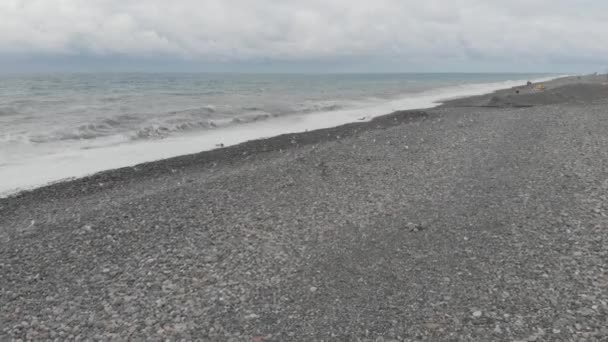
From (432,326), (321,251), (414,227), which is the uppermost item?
(414,227)

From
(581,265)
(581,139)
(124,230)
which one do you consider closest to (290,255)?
(124,230)

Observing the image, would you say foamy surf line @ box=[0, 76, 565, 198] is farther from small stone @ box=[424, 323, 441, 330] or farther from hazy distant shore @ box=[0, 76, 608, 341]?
small stone @ box=[424, 323, 441, 330]

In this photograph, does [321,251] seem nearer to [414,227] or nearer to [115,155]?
[414,227]

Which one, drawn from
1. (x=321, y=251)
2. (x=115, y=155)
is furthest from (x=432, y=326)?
(x=115, y=155)

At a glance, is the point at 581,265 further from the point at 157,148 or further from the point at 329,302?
the point at 157,148

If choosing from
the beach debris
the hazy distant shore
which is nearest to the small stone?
the hazy distant shore

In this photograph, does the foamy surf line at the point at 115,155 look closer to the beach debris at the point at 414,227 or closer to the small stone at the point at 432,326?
the beach debris at the point at 414,227

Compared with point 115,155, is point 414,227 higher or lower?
lower

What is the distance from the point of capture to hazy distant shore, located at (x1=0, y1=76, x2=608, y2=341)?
15.9 ft

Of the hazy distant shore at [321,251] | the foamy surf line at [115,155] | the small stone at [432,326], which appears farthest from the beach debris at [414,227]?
the foamy surf line at [115,155]

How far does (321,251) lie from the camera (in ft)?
21.6

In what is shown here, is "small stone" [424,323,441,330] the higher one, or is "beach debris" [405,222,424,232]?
"beach debris" [405,222,424,232]

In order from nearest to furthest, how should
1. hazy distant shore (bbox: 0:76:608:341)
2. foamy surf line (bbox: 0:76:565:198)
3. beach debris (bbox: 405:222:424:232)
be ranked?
hazy distant shore (bbox: 0:76:608:341)
beach debris (bbox: 405:222:424:232)
foamy surf line (bbox: 0:76:565:198)

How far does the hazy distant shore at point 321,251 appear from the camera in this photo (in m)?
4.86
